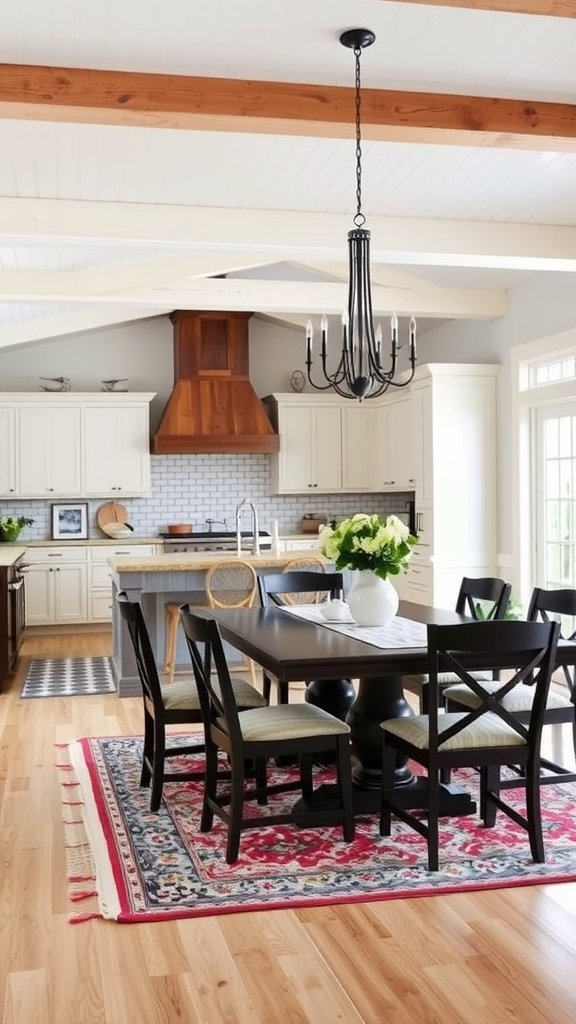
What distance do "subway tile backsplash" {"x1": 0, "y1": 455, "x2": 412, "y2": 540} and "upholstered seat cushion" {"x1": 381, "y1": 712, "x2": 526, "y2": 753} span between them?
22.0 feet

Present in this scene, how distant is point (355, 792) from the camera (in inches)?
158

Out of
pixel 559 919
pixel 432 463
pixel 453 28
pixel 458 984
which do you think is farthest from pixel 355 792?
pixel 432 463

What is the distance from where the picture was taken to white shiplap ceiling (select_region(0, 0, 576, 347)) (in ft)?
12.0

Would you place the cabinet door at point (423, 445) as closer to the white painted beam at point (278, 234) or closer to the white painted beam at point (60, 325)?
the white painted beam at point (278, 234)

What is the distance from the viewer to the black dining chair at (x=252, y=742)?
3.48m

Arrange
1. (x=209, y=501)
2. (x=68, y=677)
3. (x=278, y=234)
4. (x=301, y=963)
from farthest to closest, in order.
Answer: (x=209, y=501), (x=68, y=677), (x=278, y=234), (x=301, y=963)

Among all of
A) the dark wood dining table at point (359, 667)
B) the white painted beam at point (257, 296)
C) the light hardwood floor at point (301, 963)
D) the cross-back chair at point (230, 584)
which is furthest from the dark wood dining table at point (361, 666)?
the white painted beam at point (257, 296)

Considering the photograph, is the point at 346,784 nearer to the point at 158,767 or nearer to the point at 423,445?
the point at 158,767

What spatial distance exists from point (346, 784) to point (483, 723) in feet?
1.76

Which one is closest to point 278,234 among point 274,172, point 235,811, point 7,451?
point 274,172

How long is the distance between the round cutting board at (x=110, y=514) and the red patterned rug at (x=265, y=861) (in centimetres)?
583

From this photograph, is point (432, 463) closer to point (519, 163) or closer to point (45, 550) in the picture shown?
point (519, 163)

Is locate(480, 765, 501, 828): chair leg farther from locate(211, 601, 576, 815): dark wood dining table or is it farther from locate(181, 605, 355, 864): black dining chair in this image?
locate(181, 605, 355, 864): black dining chair

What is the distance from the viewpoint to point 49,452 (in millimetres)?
9586
